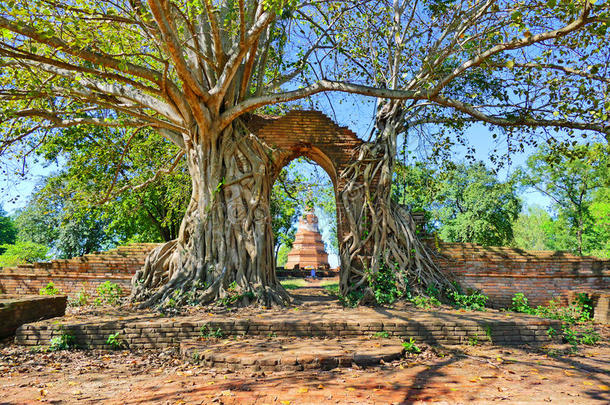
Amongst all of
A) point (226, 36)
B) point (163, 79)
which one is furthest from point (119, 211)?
point (163, 79)

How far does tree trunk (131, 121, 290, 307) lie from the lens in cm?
654

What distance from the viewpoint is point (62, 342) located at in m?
4.76

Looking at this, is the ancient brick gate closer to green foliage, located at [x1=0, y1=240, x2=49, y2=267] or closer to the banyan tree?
the banyan tree

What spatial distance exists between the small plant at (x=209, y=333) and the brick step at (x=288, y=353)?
171 millimetres

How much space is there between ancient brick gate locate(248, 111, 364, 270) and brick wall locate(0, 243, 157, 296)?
13.7 ft

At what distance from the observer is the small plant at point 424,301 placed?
6677 millimetres

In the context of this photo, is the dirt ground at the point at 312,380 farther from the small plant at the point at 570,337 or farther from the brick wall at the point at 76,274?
the brick wall at the point at 76,274

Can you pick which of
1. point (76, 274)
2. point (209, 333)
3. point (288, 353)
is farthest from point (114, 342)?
point (76, 274)

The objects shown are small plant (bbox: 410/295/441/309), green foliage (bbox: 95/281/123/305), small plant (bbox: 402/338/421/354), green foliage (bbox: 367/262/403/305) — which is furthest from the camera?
green foliage (bbox: 95/281/123/305)

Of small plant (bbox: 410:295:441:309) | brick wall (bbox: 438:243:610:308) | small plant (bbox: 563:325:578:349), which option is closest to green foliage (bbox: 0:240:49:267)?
small plant (bbox: 410:295:441:309)

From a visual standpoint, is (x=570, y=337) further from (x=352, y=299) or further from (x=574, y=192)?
(x=574, y=192)

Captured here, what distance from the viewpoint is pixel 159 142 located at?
11.7 metres

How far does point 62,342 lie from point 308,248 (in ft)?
71.8

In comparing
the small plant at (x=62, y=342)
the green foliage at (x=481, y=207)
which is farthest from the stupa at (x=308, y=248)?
the small plant at (x=62, y=342)
